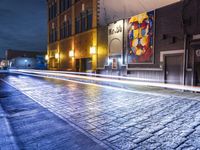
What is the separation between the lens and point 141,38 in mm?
12961

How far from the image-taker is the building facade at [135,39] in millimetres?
10320

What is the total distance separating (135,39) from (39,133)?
11.0 m

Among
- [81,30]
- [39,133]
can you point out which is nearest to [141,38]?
[81,30]

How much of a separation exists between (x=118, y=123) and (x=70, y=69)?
18.2 m

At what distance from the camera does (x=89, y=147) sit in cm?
341

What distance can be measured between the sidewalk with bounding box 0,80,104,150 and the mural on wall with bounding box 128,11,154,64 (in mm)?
9035

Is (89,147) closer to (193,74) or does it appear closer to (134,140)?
(134,140)

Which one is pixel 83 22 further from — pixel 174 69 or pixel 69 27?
pixel 174 69

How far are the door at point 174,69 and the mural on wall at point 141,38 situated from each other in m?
1.22

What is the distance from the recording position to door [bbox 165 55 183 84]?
1076 cm

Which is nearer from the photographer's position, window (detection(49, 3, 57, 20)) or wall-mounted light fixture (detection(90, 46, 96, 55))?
wall-mounted light fixture (detection(90, 46, 96, 55))

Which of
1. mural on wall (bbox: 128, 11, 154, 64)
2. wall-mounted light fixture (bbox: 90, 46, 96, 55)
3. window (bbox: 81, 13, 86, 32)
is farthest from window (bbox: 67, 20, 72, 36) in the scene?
mural on wall (bbox: 128, 11, 154, 64)

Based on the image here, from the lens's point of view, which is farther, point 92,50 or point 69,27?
point 69,27

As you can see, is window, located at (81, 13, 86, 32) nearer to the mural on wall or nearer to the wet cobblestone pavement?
the mural on wall
